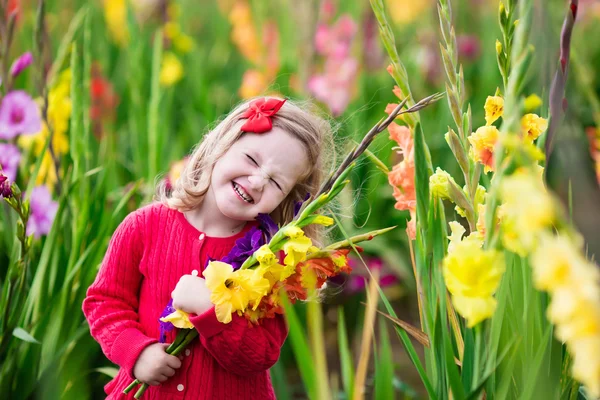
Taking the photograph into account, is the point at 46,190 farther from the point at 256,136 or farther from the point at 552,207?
the point at 552,207

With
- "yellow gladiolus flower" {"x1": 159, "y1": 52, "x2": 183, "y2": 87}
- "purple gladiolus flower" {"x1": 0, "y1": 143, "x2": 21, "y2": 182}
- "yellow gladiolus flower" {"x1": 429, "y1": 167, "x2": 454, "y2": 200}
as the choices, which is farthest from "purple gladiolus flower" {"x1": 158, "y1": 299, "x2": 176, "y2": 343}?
"yellow gladiolus flower" {"x1": 159, "y1": 52, "x2": 183, "y2": 87}

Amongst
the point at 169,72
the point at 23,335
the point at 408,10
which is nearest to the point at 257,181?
the point at 23,335

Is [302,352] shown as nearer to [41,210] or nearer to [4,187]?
[4,187]

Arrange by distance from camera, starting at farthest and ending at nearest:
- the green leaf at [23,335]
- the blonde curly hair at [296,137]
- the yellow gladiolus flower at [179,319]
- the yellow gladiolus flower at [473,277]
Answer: the green leaf at [23,335], the blonde curly hair at [296,137], the yellow gladiolus flower at [179,319], the yellow gladiolus flower at [473,277]

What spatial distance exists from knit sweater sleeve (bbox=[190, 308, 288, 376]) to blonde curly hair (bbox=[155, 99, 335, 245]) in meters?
0.21

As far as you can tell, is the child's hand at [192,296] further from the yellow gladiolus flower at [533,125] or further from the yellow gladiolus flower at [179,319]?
the yellow gladiolus flower at [533,125]

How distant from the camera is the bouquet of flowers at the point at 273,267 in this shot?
1.06 meters

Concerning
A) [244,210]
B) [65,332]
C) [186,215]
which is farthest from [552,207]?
[65,332]

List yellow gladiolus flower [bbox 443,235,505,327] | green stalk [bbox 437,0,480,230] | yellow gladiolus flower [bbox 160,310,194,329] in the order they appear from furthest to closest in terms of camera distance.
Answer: yellow gladiolus flower [bbox 160,310,194,329]
green stalk [bbox 437,0,480,230]
yellow gladiolus flower [bbox 443,235,505,327]

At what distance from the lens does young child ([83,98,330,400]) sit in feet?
3.88

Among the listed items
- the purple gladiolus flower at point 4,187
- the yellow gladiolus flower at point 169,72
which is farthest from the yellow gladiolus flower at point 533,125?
the yellow gladiolus flower at point 169,72

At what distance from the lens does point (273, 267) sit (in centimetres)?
111

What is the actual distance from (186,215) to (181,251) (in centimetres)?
8

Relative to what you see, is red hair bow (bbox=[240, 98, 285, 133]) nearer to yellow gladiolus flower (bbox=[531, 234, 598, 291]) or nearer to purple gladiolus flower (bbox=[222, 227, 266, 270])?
purple gladiolus flower (bbox=[222, 227, 266, 270])
